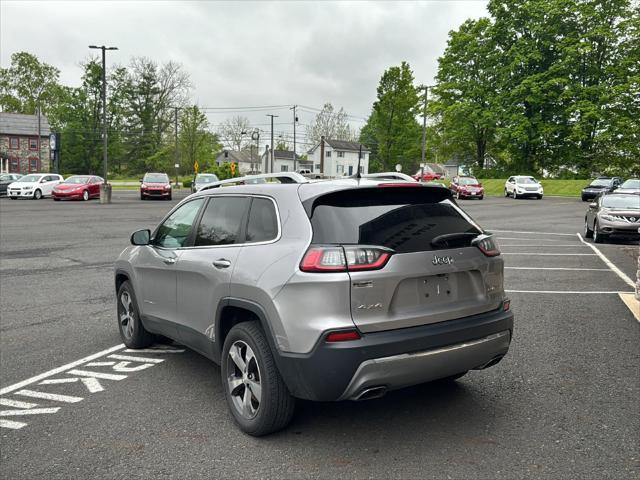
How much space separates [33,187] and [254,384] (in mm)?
39030

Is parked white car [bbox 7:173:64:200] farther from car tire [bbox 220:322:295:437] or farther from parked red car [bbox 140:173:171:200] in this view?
car tire [bbox 220:322:295:437]

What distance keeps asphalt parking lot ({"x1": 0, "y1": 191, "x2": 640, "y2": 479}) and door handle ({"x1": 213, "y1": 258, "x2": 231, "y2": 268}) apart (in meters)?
1.09

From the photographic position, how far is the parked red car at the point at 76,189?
35.7m

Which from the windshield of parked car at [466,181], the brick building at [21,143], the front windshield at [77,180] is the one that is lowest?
the front windshield at [77,180]

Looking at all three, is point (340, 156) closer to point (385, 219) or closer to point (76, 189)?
point (76, 189)

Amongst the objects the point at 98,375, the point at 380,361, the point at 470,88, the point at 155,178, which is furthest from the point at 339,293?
the point at 470,88

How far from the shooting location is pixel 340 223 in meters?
3.61

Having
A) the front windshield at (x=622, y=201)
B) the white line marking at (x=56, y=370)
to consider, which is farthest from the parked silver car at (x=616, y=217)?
the white line marking at (x=56, y=370)

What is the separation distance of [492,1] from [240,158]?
269 ft

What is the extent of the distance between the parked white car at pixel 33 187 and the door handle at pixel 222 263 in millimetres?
38339

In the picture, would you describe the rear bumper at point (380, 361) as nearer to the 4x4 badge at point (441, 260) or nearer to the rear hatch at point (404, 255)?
the rear hatch at point (404, 255)

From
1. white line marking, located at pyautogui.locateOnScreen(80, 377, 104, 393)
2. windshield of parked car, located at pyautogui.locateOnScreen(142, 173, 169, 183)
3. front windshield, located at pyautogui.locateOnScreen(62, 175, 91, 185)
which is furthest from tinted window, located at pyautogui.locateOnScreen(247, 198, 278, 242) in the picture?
front windshield, located at pyautogui.locateOnScreen(62, 175, 91, 185)

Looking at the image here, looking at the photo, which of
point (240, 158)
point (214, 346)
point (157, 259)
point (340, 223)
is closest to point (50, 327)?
point (157, 259)

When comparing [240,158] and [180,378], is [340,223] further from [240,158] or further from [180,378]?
[240,158]
